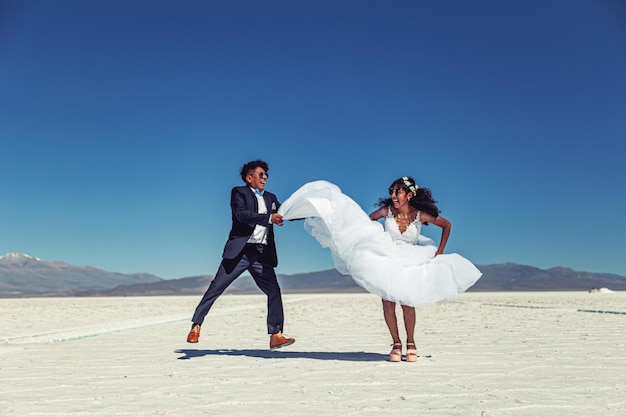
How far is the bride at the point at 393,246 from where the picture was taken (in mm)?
6129

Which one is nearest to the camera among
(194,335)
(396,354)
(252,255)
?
(396,354)

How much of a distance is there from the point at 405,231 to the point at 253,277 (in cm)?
164

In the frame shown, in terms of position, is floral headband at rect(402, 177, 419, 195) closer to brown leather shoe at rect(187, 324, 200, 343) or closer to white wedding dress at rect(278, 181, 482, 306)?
white wedding dress at rect(278, 181, 482, 306)

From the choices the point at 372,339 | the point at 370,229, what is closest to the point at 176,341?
the point at 372,339

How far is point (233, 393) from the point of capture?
4.49 metres

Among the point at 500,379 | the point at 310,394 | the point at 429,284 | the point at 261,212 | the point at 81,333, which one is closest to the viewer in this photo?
the point at 310,394

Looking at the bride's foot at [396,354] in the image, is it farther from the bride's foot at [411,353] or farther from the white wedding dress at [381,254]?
the white wedding dress at [381,254]

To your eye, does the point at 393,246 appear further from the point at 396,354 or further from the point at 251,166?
the point at 251,166

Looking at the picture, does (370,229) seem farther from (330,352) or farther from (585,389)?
(585,389)

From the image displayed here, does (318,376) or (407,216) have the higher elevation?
(407,216)

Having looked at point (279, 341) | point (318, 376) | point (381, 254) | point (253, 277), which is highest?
point (381, 254)

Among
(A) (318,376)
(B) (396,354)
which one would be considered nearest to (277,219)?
(B) (396,354)

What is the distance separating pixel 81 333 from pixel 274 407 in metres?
6.93

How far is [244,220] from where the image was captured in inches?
261
